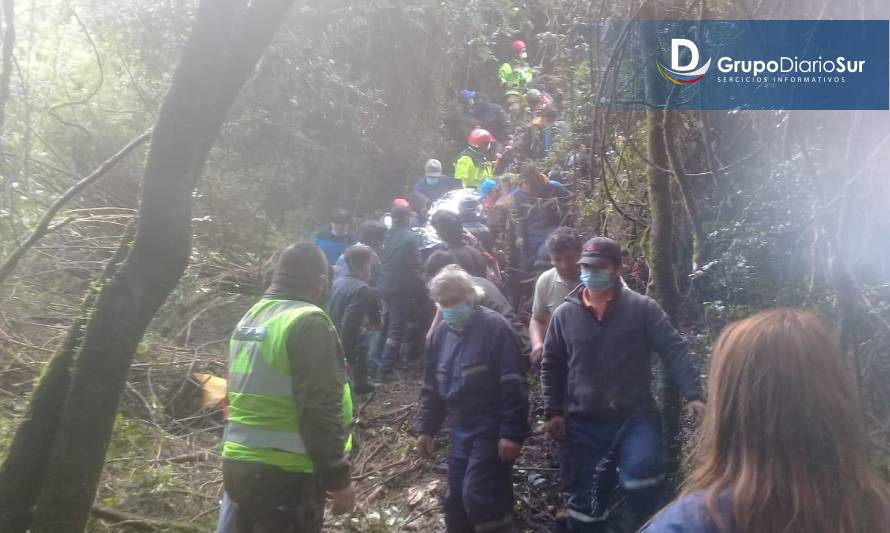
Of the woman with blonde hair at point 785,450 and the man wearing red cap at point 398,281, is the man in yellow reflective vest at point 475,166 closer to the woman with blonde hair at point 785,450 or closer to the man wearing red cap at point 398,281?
the man wearing red cap at point 398,281

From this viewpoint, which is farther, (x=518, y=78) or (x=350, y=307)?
(x=518, y=78)

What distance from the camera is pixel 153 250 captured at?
3.85m

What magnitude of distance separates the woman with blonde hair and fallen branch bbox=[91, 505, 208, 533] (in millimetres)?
4100

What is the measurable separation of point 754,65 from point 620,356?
252 centimetres

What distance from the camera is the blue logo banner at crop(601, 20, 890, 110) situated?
517cm

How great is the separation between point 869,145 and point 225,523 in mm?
4048

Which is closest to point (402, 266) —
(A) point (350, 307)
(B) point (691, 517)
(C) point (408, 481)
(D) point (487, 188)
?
(A) point (350, 307)

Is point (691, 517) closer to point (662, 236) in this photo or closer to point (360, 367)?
point (662, 236)

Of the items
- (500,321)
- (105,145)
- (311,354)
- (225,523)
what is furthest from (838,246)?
(105,145)

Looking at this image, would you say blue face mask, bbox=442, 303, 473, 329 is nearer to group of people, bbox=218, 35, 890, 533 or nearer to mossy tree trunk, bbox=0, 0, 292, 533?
group of people, bbox=218, 35, 890, 533

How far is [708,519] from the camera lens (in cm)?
178

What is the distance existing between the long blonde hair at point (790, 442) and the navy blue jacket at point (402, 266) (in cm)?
701

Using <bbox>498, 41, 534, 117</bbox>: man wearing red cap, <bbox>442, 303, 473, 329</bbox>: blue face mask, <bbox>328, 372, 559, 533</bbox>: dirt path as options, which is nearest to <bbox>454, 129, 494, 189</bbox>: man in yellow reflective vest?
<bbox>498, 41, 534, 117</bbox>: man wearing red cap

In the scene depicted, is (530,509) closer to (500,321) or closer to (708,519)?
(500,321)
